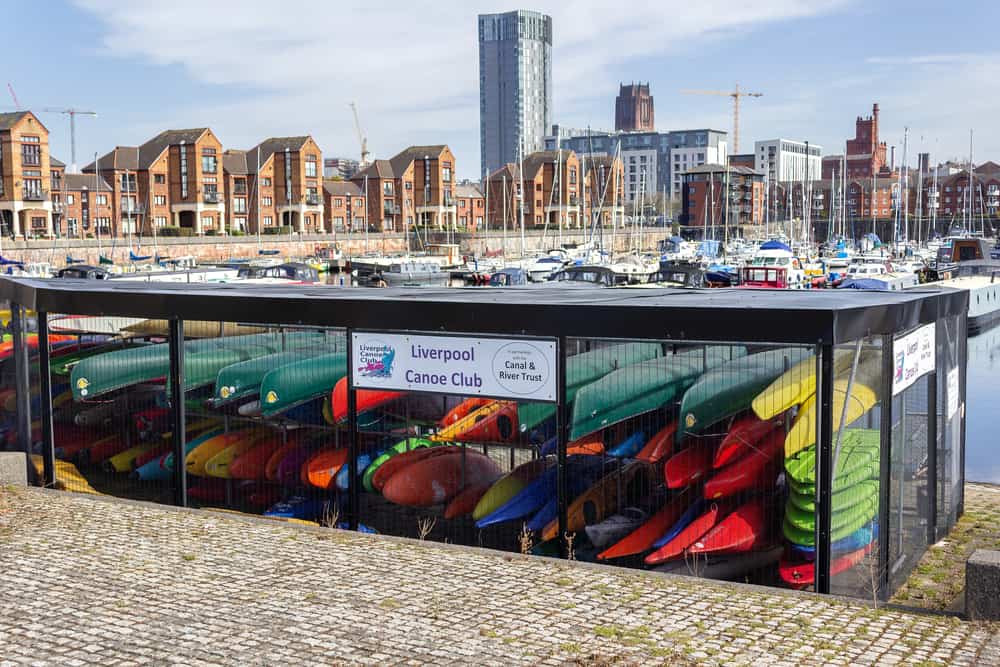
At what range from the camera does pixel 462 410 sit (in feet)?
37.3

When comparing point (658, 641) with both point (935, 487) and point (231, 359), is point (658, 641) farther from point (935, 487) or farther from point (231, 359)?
point (231, 359)

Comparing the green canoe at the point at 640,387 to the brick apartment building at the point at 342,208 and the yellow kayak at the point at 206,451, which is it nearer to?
the yellow kayak at the point at 206,451

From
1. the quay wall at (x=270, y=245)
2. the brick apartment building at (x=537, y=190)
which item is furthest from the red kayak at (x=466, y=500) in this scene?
the brick apartment building at (x=537, y=190)

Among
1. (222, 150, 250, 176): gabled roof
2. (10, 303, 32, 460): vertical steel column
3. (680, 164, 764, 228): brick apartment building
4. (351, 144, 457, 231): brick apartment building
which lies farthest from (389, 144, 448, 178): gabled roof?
(10, 303, 32, 460): vertical steel column

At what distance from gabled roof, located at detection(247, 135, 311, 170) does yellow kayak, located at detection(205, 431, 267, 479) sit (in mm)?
86834

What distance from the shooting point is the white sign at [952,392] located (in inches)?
483

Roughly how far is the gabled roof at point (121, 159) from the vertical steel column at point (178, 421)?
261 ft

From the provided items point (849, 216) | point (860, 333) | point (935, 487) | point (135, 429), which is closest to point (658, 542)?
point (860, 333)

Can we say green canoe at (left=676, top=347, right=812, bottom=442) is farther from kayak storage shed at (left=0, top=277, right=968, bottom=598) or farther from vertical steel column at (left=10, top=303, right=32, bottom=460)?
vertical steel column at (left=10, top=303, right=32, bottom=460)

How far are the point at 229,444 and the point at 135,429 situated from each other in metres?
1.66

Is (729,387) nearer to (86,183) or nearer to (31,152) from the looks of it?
(31,152)

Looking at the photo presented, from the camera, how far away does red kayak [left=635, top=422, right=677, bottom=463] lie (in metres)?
10.3

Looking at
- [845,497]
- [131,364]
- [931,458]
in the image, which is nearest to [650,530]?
[845,497]

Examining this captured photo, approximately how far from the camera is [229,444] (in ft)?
41.8
